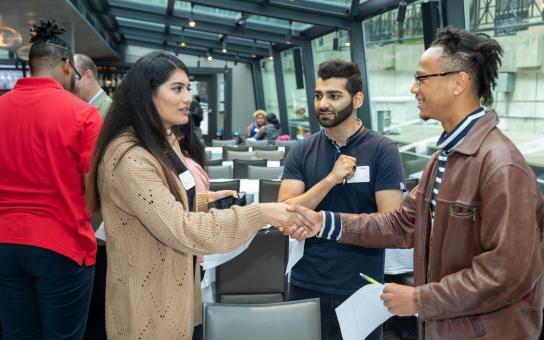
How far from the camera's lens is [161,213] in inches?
58.2

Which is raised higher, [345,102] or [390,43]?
[390,43]

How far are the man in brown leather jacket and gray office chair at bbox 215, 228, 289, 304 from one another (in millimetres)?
1507

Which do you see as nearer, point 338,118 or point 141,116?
point 141,116

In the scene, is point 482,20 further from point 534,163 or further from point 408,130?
point 408,130

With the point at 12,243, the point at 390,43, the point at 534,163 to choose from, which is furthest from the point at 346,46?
the point at 12,243

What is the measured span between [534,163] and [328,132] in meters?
3.28

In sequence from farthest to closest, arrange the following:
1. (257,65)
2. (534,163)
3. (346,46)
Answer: (257,65)
(346,46)
(534,163)

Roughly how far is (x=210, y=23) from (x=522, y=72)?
26.7 ft

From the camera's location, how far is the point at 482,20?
17.6 feet

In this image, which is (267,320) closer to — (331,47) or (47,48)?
(47,48)

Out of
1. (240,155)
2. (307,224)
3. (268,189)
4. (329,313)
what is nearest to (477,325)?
(307,224)

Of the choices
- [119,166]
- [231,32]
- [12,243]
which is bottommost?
[12,243]

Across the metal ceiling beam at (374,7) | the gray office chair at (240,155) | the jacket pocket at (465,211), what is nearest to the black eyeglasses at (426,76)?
the jacket pocket at (465,211)

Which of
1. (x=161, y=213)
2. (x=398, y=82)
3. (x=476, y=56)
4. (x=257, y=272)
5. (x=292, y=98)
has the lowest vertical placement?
(x=257, y=272)
